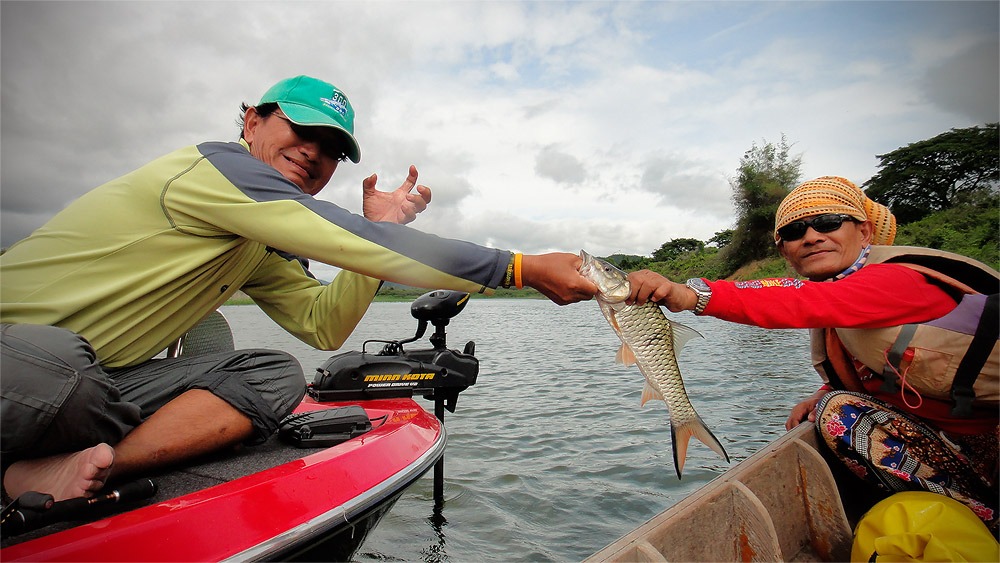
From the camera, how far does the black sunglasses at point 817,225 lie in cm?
287

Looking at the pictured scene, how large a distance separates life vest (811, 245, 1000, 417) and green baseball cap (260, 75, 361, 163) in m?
3.01

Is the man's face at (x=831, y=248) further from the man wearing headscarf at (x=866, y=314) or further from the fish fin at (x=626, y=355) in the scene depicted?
the fish fin at (x=626, y=355)

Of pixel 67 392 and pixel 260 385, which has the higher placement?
pixel 67 392

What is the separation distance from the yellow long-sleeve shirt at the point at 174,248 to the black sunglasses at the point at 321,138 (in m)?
0.42

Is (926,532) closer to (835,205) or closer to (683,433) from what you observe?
(683,433)

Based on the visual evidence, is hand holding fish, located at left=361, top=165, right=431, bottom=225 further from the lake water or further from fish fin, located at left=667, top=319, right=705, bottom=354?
the lake water

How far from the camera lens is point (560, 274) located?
2.51 meters

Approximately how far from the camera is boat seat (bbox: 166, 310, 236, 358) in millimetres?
3389

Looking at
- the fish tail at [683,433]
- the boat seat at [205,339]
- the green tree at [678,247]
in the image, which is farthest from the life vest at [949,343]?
the green tree at [678,247]

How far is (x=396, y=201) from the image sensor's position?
3270 millimetres

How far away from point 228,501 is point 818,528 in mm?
3237

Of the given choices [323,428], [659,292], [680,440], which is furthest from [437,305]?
[680,440]

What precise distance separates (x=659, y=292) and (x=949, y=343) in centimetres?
133

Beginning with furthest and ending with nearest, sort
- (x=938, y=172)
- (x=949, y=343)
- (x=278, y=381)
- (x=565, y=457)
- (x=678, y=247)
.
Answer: (x=678, y=247)
(x=938, y=172)
(x=565, y=457)
(x=278, y=381)
(x=949, y=343)
